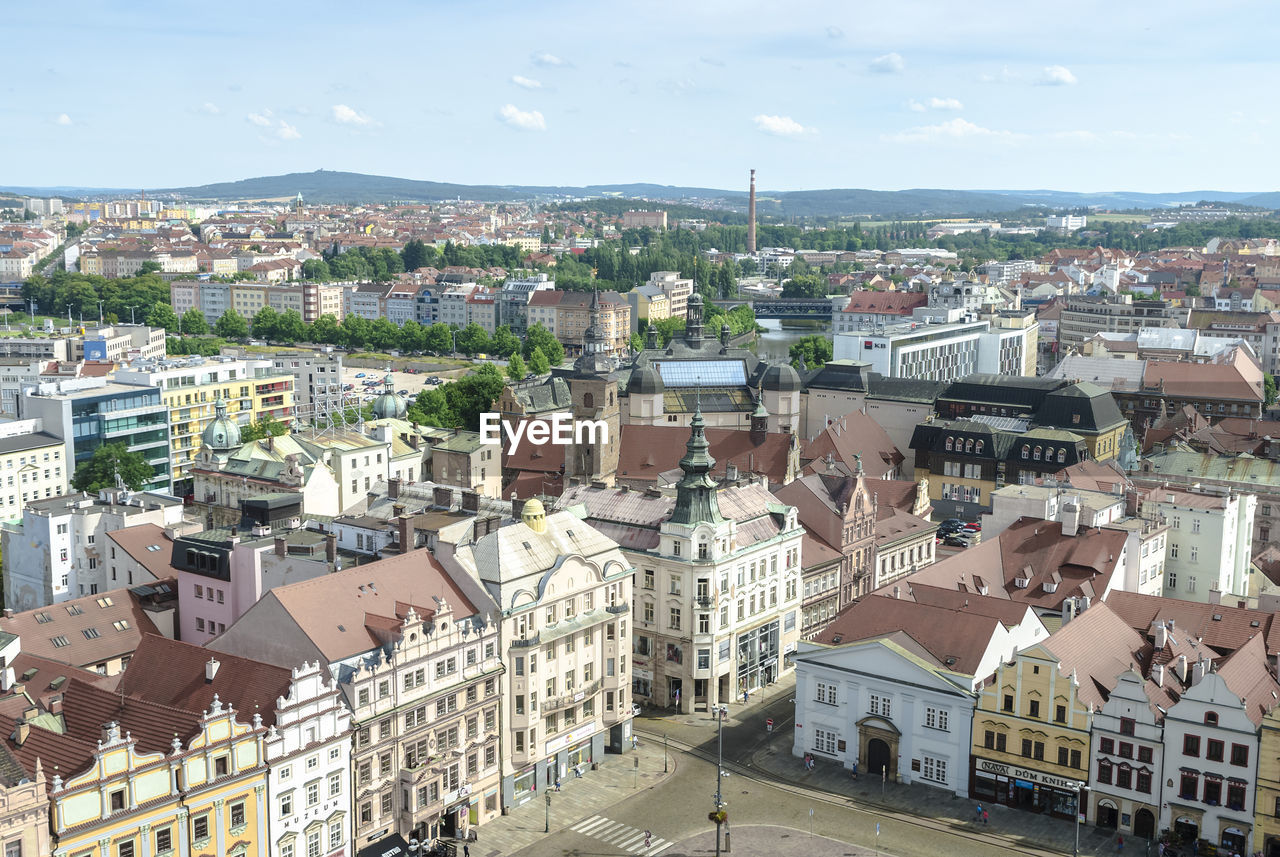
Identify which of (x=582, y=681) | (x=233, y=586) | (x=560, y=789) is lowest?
(x=560, y=789)

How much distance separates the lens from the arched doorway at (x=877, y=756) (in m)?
73.5

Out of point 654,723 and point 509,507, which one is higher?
point 509,507

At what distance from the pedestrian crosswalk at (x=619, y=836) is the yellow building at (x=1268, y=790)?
2830cm

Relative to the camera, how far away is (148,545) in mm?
86562

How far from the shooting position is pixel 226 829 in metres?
55.2

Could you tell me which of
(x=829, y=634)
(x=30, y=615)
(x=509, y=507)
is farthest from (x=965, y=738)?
(x=30, y=615)

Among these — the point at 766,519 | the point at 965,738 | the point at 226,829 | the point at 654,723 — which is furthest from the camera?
the point at 766,519

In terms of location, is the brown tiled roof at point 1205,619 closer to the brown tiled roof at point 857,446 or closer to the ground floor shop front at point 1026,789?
the ground floor shop front at point 1026,789

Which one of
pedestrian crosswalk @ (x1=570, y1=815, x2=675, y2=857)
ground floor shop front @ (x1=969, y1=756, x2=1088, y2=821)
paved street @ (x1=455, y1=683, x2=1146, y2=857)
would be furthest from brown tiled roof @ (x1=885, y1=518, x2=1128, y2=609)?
pedestrian crosswalk @ (x1=570, y1=815, x2=675, y2=857)

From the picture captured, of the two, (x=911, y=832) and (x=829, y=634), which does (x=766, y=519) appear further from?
(x=911, y=832)

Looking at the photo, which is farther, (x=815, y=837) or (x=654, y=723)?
(x=654, y=723)

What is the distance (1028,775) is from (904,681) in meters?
7.91

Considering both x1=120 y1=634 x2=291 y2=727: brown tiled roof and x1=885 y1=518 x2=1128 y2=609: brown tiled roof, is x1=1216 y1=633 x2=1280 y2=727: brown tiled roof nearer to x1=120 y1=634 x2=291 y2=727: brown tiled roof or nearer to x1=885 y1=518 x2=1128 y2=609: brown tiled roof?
x1=885 y1=518 x2=1128 y2=609: brown tiled roof

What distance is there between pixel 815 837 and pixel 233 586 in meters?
35.4
